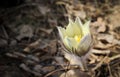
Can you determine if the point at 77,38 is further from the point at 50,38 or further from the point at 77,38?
the point at 50,38

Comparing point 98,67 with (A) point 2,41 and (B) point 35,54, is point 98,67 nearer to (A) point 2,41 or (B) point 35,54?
(B) point 35,54

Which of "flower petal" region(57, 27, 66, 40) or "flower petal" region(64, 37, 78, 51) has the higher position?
"flower petal" region(57, 27, 66, 40)

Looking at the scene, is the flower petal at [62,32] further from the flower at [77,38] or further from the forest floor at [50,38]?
the forest floor at [50,38]

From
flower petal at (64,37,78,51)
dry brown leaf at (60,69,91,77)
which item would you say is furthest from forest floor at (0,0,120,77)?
flower petal at (64,37,78,51)

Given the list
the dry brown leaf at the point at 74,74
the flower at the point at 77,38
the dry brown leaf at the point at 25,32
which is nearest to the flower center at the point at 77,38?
the flower at the point at 77,38

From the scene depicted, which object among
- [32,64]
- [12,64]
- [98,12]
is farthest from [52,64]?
[98,12]

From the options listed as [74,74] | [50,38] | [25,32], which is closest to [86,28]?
[74,74]

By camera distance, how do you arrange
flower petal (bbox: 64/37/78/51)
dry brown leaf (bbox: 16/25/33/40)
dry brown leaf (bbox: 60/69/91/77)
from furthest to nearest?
dry brown leaf (bbox: 16/25/33/40) → dry brown leaf (bbox: 60/69/91/77) → flower petal (bbox: 64/37/78/51)

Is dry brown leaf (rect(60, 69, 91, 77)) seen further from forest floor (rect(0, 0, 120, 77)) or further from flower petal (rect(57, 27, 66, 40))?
flower petal (rect(57, 27, 66, 40))
